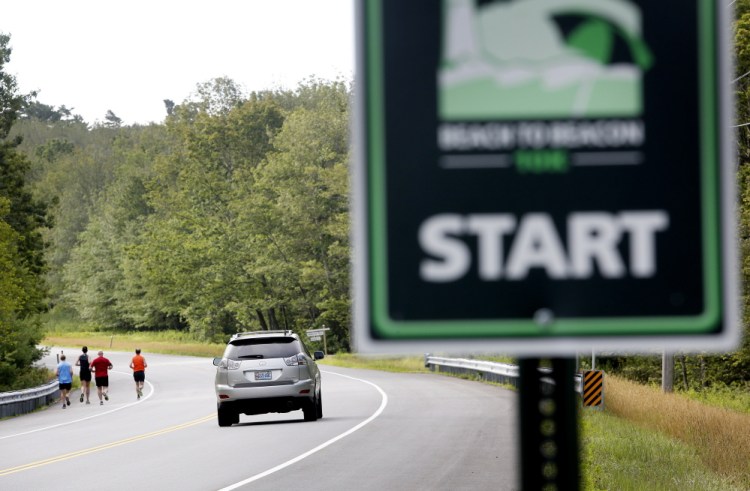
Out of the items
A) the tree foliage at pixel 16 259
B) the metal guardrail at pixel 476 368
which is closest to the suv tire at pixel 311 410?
the metal guardrail at pixel 476 368

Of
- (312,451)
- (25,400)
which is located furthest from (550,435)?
(25,400)

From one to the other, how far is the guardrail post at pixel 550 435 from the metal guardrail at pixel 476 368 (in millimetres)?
32636

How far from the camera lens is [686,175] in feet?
5.72

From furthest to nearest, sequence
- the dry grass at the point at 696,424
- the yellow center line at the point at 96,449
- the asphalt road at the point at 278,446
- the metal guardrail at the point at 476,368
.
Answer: the metal guardrail at the point at 476,368, the yellow center line at the point at 96,449, the dry grass at the point at 696,424, the asphalt road at the point at 278,446

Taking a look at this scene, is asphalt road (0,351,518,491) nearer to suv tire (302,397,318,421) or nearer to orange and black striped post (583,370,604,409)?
suv tire (302,397,318,421)

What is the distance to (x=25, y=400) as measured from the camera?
34.7 metres

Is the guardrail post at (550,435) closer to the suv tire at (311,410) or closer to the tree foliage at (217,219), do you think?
the suv tire at (311,410)

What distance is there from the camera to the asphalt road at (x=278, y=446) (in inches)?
642

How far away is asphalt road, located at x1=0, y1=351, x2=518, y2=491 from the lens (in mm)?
16312

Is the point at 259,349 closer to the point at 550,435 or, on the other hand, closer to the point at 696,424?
the point at 696,424

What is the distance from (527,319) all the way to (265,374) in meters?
22.6

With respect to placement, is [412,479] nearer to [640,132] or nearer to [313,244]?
[640,132]

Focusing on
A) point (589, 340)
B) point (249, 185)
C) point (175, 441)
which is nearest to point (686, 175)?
point (589, 340)

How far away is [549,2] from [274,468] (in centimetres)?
1638
